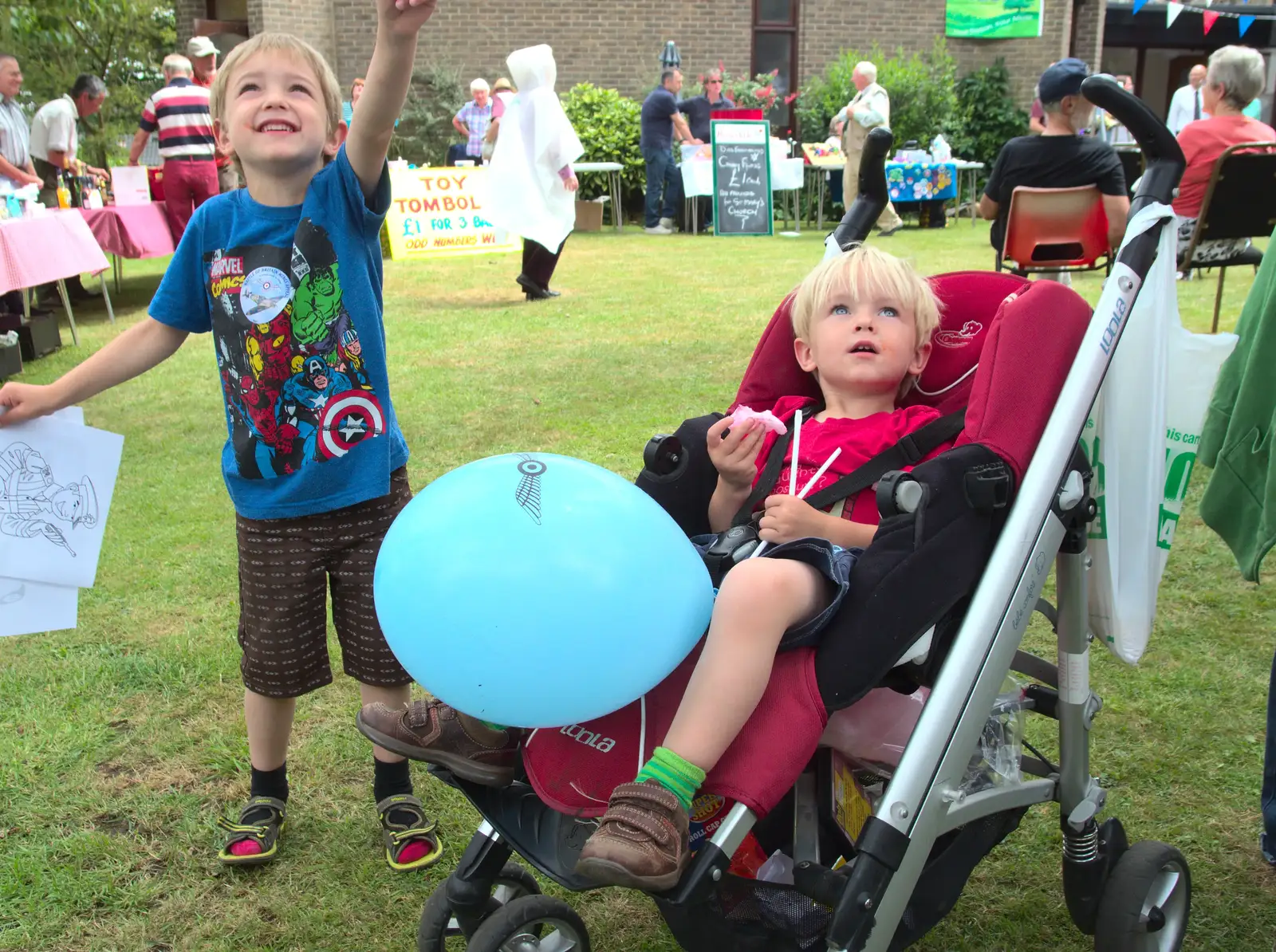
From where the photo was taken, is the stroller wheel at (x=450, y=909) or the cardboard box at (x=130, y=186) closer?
the stroller wheel at (x=450, y=909)

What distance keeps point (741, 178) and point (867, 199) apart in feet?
40.0

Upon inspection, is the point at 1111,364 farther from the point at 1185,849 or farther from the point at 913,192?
the point at 913,192

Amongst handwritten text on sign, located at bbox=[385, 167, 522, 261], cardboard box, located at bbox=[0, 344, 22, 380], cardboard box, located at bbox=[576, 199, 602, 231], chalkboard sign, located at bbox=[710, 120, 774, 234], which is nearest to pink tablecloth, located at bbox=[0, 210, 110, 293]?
cardboard box, located at bbox=[0, 344, 22, 380]

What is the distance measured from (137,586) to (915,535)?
119 inches

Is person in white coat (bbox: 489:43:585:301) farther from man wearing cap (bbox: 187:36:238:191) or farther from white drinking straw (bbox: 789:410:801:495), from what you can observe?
white drinking straw (bbox: 789:410:801:495)

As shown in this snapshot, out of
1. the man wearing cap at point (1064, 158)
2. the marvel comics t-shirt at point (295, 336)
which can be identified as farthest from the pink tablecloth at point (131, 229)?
the marvel comics t-shirt at point (295, 336)

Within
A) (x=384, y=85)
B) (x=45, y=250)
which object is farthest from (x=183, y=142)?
(x=384, y=85)

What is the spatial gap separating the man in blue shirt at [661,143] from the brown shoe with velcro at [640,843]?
13669 mm

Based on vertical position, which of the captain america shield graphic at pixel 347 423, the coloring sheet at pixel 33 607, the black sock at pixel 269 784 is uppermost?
the captain america shield graphic at pixel 347 423

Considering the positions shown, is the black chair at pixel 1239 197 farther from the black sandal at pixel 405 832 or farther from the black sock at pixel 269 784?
the black sock at pixel 269 784

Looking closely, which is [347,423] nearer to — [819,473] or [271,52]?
[271,52]

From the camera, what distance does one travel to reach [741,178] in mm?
14234

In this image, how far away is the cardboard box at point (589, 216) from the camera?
14922mm

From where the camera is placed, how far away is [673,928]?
5.62ft
